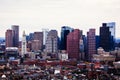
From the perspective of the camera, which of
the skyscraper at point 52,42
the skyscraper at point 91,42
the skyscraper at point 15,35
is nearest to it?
the skyscraper at point 91,42

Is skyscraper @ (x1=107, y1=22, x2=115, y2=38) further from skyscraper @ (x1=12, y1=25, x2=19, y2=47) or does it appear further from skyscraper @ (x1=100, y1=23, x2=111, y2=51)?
skyscraper @ (x1=12, y1=25, x2=19, y2=47)

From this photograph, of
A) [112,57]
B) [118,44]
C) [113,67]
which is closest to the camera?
[113,67]

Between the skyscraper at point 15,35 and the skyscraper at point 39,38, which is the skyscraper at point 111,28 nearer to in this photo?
the skyscraper at point 39,38

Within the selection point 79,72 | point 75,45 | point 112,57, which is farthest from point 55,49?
point 79,72

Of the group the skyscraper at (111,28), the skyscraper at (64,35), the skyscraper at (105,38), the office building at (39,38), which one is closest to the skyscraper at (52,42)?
the skyscraper at (64,35)

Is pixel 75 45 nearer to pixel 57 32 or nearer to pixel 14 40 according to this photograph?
pixel 57 32

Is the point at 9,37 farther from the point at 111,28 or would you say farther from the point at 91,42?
the point at 111,28
